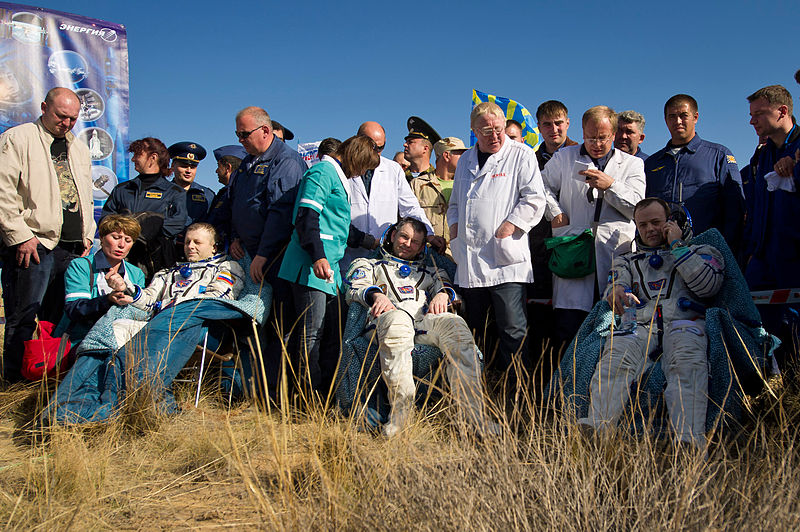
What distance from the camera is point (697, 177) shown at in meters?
4.61

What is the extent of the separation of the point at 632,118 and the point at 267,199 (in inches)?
113

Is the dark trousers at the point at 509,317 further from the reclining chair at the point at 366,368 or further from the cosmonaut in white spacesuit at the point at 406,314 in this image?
the reclining chair at the point at 366,368

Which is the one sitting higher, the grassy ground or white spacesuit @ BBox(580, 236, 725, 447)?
white spacesuit @ BBox(580, 236, 725, 447)

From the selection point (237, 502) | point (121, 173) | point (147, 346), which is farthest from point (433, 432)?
point (121, 173)

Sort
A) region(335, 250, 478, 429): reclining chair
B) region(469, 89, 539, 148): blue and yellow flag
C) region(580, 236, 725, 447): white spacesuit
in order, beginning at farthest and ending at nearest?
1. region(469, 89, 539, 148): blue and yellow flag
2. region(335, 250, 478, 429): reclining chair
3. region(580, 236, 725, 447): white spacesuit

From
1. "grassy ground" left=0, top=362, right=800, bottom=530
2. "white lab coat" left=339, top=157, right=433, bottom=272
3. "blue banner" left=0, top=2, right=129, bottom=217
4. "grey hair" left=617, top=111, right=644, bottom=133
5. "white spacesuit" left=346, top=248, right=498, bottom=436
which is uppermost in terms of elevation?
"blue banner" left=0, top=2, right=129, bottom=217

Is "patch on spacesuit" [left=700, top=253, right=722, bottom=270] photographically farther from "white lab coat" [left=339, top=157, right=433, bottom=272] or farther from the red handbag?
the red handbag

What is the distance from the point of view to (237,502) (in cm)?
278

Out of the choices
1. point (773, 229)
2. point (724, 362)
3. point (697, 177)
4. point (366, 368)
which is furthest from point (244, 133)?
point (773, 229)

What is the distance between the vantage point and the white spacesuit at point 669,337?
9.89 feet

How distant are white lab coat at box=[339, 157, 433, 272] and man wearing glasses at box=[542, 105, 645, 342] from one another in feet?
3.55

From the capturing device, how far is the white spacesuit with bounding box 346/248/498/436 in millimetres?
3559

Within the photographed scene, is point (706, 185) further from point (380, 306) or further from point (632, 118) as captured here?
point (380, 306)

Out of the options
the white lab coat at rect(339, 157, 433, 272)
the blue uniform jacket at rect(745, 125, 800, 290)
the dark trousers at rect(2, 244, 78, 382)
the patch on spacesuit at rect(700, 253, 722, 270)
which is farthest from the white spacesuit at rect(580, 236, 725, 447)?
the dark trousers at rect(2, 244, 78, 382)
